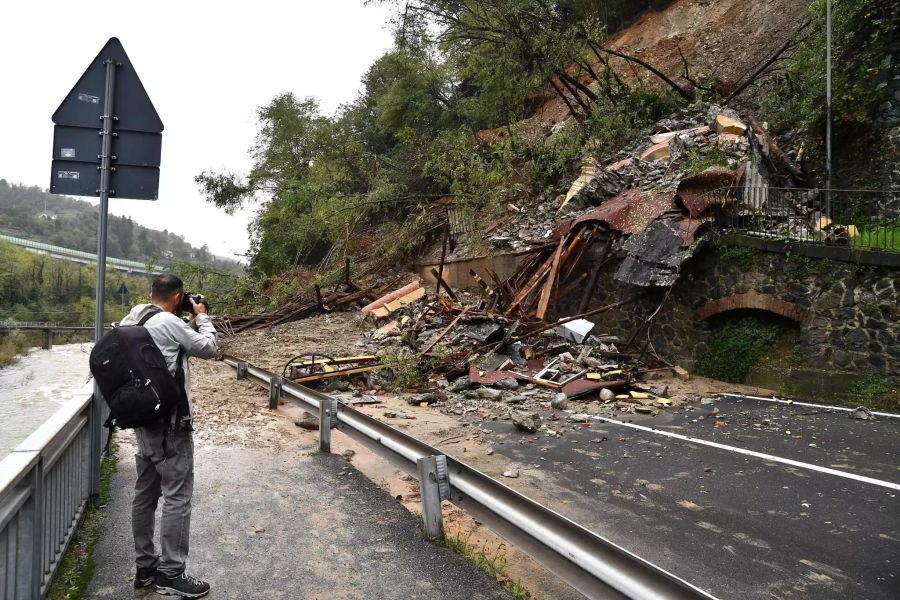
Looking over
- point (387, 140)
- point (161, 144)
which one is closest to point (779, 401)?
point (161, 144)

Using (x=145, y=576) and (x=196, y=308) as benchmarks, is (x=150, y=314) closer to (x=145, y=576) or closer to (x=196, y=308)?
(x=196, y=308)

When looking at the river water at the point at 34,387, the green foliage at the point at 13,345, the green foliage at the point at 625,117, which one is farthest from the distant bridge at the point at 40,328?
the green foliage at the point at 625,117

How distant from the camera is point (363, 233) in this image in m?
22.8

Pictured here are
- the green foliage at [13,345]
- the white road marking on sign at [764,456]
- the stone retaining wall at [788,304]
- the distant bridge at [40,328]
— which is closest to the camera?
the white road marking on sign at [764,456]

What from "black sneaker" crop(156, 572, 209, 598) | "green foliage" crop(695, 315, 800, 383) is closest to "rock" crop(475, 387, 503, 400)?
"green foliage" crop(695, 315, 800, 383)

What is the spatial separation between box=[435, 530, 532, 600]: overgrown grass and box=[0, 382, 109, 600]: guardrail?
2237 mm

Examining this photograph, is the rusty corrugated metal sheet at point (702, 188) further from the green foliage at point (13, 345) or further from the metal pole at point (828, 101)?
the green foliage at point (13, 345)

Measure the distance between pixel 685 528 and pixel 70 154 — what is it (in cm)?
546

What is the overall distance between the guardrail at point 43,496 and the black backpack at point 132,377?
0.39m

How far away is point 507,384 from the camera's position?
10.6m

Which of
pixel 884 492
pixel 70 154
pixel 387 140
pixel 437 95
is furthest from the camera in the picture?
pixel 387 140

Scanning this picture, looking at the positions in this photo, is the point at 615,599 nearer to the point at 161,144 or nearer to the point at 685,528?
the point at 685,528

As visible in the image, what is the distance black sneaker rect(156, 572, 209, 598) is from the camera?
118 inches

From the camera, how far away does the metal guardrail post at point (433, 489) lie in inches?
149
